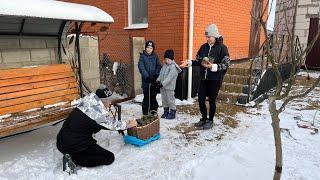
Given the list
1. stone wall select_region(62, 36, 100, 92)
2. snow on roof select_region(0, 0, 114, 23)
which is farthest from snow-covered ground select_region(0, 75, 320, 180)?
stone wall select_region(62, 36, 100, 92)

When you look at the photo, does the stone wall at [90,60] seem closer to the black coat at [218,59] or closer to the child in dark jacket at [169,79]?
the child in dark jacket at [169,79]

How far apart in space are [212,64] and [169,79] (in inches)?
43.4

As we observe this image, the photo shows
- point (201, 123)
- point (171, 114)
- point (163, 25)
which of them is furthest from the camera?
point (163, 25)

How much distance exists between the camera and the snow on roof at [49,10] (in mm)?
3668

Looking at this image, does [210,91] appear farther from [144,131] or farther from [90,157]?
[90,157]

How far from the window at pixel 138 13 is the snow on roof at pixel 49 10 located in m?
3.58

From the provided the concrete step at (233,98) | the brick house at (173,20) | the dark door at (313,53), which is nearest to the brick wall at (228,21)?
the brick house at (173,20)

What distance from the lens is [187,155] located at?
425cm

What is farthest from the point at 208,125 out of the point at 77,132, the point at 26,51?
the point at 26,51

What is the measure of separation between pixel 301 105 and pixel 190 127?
3.27 metres

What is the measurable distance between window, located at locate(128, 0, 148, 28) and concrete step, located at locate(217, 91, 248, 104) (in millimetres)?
2859

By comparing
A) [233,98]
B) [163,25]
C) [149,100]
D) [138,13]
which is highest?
[138,13]

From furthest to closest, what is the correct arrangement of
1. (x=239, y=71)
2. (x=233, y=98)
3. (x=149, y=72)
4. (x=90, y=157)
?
(x=239, y=71) → (x=233, y=98) → (x=149, y=72) → (x=90, y=157)

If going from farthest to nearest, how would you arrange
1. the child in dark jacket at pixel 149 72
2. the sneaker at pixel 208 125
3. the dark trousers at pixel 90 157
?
the child in dark jacket at pixel 149 72, the sneaker at pixel 208 125, the dark trousers at pixel 90 157
